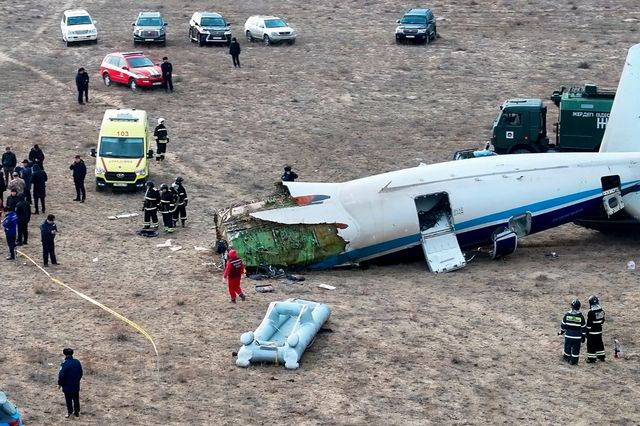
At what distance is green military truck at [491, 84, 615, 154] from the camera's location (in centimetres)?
3938

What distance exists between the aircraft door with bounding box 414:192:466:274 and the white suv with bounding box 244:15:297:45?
87.6 ft

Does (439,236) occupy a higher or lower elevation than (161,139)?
higher

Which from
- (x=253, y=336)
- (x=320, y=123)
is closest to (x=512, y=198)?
(x=253, y=336)

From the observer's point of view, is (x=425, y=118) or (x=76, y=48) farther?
(x=76, y=48)

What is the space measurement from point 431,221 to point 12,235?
36.4 feet

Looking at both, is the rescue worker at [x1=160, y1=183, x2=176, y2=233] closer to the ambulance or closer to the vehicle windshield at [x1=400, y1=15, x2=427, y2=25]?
the ambulance

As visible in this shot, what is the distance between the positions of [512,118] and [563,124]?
1.67 metres

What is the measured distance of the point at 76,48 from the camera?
58.8m

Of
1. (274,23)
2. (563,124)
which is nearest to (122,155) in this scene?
(563,124)

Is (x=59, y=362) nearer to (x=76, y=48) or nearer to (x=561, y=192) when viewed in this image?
(x=561, y=192)

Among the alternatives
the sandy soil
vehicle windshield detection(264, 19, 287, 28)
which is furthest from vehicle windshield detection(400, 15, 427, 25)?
vehicle windshield detection(264, 19, 287, 28)

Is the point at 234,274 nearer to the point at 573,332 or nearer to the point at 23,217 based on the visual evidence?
the point at 23,217

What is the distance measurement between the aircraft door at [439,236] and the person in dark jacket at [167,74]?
19.9 m

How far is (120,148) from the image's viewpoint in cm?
3931
